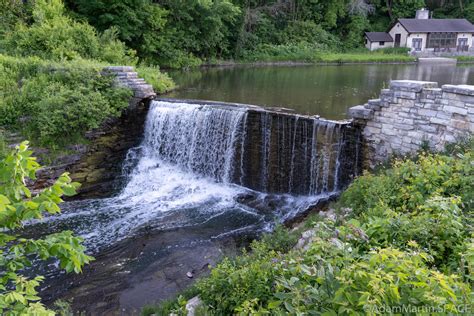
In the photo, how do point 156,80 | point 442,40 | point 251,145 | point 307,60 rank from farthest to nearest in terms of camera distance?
point 442,40, point 307,60, point 156,80, point 251,145

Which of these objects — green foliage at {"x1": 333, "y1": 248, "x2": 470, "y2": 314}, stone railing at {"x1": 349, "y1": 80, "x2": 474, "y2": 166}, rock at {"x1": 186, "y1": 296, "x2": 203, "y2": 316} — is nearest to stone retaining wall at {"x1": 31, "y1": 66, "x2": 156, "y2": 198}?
stone railing at {"x1": 349, "y1": 80, "x2": 474, "y2": 166}

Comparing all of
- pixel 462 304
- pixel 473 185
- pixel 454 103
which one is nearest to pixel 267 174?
pixel 454 103

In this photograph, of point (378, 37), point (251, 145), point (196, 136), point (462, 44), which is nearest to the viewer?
point (251, 145)

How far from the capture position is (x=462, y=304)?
2.52 metres

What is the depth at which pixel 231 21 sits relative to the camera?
26.5m

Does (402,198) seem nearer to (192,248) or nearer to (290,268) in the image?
(290,268)

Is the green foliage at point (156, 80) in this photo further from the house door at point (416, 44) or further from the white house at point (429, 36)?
the house door at point (416, 44)

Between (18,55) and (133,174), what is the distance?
6019 mm

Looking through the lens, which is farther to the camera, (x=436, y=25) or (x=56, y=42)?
(x=436, y=25)

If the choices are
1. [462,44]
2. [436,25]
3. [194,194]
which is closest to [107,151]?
[194,194]

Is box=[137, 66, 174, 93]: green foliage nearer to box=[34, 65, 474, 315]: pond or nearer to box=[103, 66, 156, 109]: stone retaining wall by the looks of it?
box=[103, 66, 156, 109]: stone retaining wall

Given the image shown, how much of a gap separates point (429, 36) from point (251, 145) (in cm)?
3450

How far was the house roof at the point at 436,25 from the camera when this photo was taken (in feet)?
121

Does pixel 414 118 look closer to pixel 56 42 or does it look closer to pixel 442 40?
pixel 56 42
